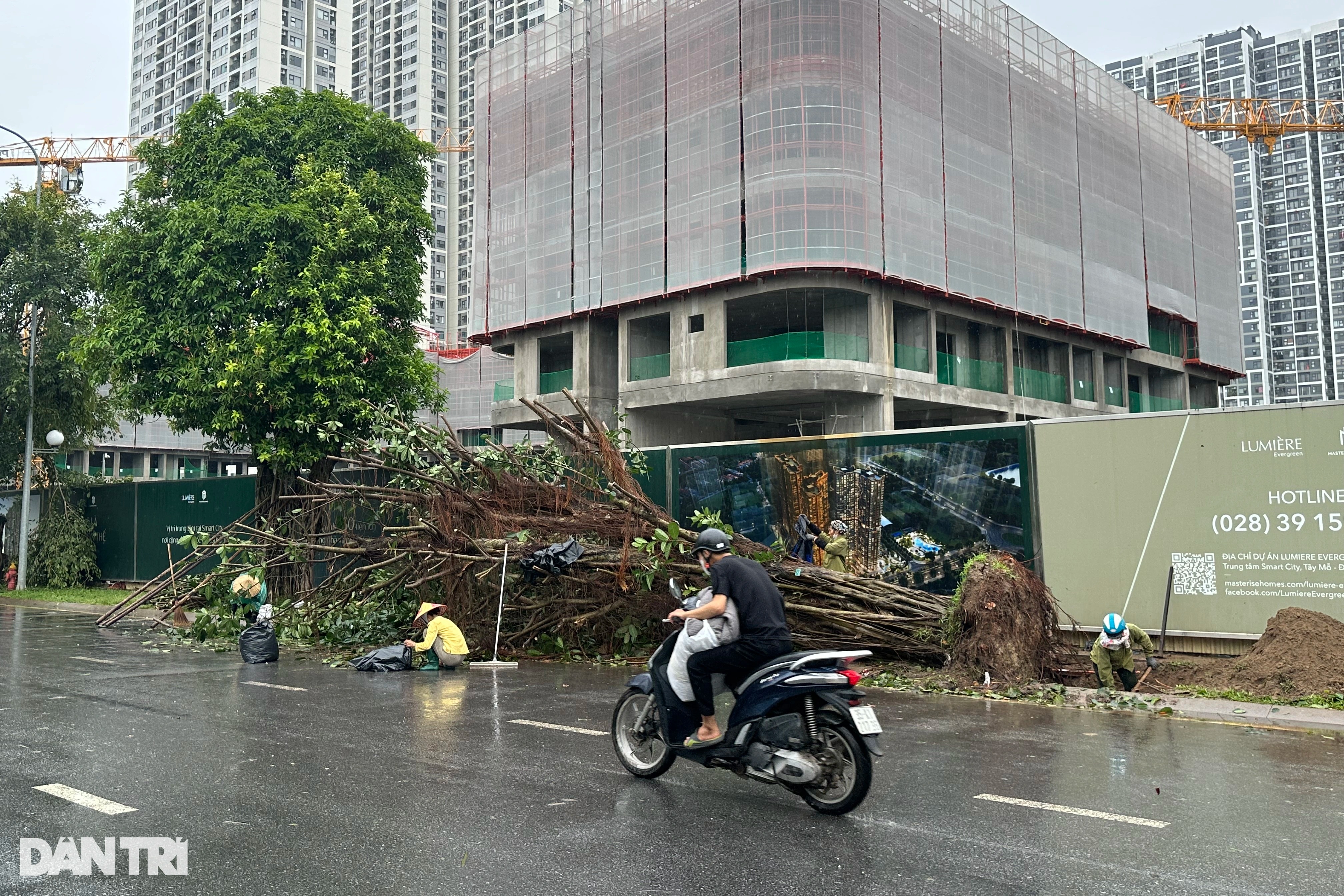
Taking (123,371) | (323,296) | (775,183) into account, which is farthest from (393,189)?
(775,183)

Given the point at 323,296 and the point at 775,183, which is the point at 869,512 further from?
the point at 775,183

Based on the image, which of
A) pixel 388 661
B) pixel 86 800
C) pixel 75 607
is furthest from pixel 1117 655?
pixel 75 607

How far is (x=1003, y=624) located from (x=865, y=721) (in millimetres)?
5834

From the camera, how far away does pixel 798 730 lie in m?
6.14

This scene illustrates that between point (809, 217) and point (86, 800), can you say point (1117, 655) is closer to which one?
point (86, 800)

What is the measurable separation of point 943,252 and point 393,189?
1796 centimetres

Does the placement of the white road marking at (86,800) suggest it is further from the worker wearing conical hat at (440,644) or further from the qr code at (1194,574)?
the qr code at (1194,574)

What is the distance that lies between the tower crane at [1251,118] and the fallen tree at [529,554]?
85.0m

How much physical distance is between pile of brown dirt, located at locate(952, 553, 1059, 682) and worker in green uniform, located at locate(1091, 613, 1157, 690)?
2.28ft

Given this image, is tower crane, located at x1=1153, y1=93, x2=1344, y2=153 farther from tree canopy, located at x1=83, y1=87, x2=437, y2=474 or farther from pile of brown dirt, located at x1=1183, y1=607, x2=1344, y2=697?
pile of brown dirt, located at x1=1183, y1=607, x2=1344, y2=697

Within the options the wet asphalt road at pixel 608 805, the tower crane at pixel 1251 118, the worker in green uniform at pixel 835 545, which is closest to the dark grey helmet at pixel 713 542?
the wet asphalt road at pixel 608 805

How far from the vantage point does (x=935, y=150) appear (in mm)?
32906

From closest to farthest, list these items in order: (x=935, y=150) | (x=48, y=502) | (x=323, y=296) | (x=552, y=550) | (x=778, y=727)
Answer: (x=778, y=727) < (x=552, y=550) < (x=323, y=296) < (x=48, y=502) < (x=935, y=150)

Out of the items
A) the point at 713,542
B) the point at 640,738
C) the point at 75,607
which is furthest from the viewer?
the point at 75,607
